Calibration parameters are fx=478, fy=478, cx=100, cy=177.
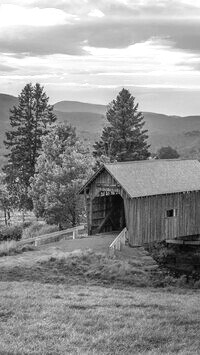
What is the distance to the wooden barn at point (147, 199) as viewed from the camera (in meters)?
31.6

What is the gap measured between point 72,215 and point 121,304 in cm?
2521

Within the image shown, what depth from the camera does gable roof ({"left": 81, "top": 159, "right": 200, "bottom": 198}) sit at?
103 ft


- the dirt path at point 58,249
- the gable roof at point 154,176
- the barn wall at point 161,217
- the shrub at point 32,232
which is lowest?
the shrub at point 32,232

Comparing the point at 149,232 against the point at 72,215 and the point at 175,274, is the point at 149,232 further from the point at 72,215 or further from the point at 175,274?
the point at 72,215

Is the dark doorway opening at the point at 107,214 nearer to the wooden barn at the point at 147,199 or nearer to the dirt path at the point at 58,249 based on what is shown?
the wooden barn at the point at 147,199

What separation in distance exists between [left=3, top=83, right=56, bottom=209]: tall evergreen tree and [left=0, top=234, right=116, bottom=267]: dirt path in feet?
77.1

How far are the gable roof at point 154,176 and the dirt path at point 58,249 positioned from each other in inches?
150

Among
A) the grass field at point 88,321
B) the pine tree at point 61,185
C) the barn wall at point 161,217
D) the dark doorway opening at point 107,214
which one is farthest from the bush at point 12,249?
the pine tree at point 61,185

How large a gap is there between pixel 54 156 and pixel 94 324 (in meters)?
31.6

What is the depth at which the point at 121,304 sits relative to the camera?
1587 cm

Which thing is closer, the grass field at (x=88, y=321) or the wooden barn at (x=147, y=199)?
the grass field at (x=88, y=321)

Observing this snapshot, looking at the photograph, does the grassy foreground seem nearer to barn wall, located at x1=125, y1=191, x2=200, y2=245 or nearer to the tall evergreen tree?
barn wall, located at x1=125, y1=191, x2=200, y2=245

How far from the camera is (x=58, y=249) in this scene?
28.8 metres

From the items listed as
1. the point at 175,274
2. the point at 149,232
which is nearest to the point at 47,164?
the point at 149,232
